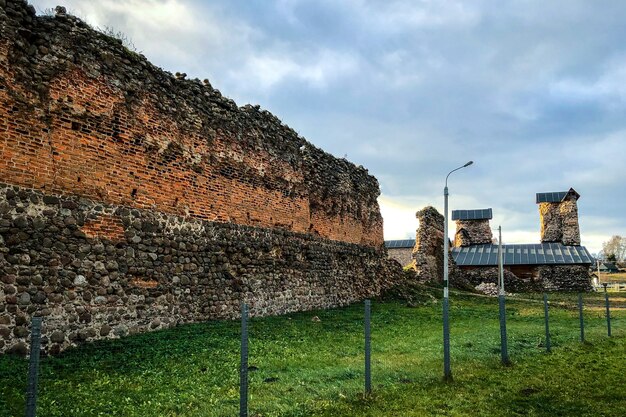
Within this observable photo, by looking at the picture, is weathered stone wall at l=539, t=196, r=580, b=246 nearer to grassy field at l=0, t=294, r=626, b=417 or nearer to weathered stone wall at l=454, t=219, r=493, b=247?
weathered stone wall at l=454, t=219, r=493, b=247

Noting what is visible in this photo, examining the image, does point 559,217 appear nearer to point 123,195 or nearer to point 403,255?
point 403,255

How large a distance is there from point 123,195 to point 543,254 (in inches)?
1573

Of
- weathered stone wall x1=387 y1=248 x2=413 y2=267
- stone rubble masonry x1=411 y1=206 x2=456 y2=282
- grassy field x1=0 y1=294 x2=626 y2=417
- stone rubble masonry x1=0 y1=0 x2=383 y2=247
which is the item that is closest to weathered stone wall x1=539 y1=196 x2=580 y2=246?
stone rubble masonry x1=411 y1=206 x2=456 y2=282

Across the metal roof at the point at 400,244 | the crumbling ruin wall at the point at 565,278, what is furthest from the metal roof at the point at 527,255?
the metal roof at the point at 400,244

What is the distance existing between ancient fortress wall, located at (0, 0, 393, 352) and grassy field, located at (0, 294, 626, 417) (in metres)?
0.95

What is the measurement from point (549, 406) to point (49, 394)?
698cm

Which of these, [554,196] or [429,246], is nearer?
[429,246]

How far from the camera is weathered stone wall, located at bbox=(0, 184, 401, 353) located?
8.23 metres

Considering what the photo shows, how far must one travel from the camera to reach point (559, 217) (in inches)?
1815

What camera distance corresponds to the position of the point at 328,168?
20141 mm

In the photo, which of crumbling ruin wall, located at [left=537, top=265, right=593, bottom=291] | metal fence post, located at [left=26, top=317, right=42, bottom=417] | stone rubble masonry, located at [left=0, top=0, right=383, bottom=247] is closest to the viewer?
metal fence post, located at [left=26, top=317, right=42, bottom=417]

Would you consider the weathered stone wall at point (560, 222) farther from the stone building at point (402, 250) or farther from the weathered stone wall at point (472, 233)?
the stone building at point (402, 250)

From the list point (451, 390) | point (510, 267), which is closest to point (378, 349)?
point (451, 390)

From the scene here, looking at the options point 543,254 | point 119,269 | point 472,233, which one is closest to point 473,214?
point 472,233
